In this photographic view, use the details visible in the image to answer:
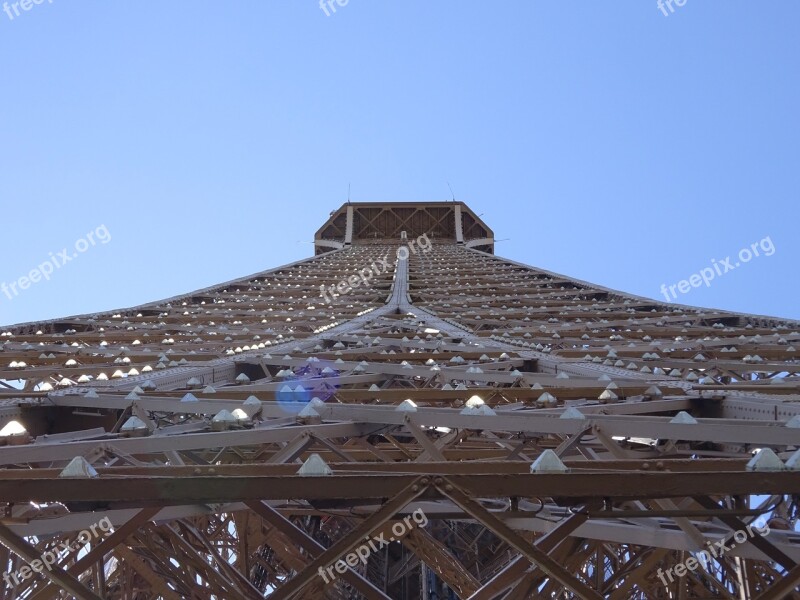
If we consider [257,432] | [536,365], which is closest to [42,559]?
[257,432]

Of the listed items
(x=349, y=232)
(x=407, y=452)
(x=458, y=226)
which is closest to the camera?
(x=407, y=452)

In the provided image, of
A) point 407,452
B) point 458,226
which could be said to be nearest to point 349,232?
point 458,226

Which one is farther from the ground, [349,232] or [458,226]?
[458,226]

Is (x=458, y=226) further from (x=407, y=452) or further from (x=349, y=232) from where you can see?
(x=407, y=452)

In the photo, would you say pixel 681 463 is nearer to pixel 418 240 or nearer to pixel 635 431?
pixel 635 431

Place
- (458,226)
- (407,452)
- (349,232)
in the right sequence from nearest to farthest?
1. (407,452)
2. (349,232)
3. (458,226)

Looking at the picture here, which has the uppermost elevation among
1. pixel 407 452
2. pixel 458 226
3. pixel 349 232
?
pixel 458 226

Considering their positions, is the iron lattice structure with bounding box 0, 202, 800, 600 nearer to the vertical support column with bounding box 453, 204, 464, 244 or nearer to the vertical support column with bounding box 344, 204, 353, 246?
the vertical support column with bounding box 344, 204, 353, 246

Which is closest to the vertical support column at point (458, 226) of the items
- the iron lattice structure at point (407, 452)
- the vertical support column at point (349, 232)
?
the vertical support column at point (349, 232)

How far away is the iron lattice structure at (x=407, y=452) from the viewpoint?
283cm

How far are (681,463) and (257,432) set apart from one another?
2160 mm

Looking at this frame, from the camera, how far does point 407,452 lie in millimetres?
5543

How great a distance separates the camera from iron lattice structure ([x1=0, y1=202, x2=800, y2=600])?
9.29 feet

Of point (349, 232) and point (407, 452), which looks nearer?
point (407, 452)
